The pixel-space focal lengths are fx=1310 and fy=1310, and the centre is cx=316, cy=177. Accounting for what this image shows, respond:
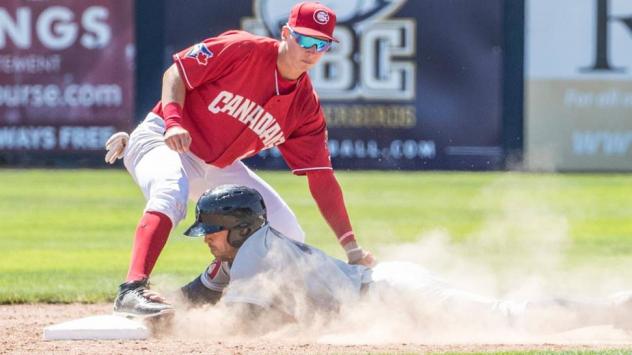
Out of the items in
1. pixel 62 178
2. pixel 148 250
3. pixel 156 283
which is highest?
pixel 148 250

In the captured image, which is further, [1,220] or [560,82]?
[560,82]

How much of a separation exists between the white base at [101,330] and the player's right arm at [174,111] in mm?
846

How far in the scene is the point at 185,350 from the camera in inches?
225

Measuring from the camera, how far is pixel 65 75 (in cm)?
1945

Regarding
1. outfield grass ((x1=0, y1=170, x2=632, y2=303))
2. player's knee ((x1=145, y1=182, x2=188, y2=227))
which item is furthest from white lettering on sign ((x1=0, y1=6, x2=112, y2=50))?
player's knee ((x1=145, y1=182, x2=188, y2=227))

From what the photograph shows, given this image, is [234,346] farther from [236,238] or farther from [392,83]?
[392,83]

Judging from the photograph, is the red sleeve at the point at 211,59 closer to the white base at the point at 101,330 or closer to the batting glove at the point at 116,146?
Answer: the batting glove at the point at 116,146

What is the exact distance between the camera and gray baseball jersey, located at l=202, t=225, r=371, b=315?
5746 millimetres

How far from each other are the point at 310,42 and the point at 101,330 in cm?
170

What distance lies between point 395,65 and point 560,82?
2365mm

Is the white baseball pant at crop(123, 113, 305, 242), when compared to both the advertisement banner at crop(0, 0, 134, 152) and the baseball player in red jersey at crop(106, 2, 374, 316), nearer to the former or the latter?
the baseball player in red jersey at crop(106, 2, 374, 316)

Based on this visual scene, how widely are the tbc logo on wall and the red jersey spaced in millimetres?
11944

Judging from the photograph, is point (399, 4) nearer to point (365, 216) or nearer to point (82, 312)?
point (365, 216)

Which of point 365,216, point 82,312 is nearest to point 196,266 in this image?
point 82,312
